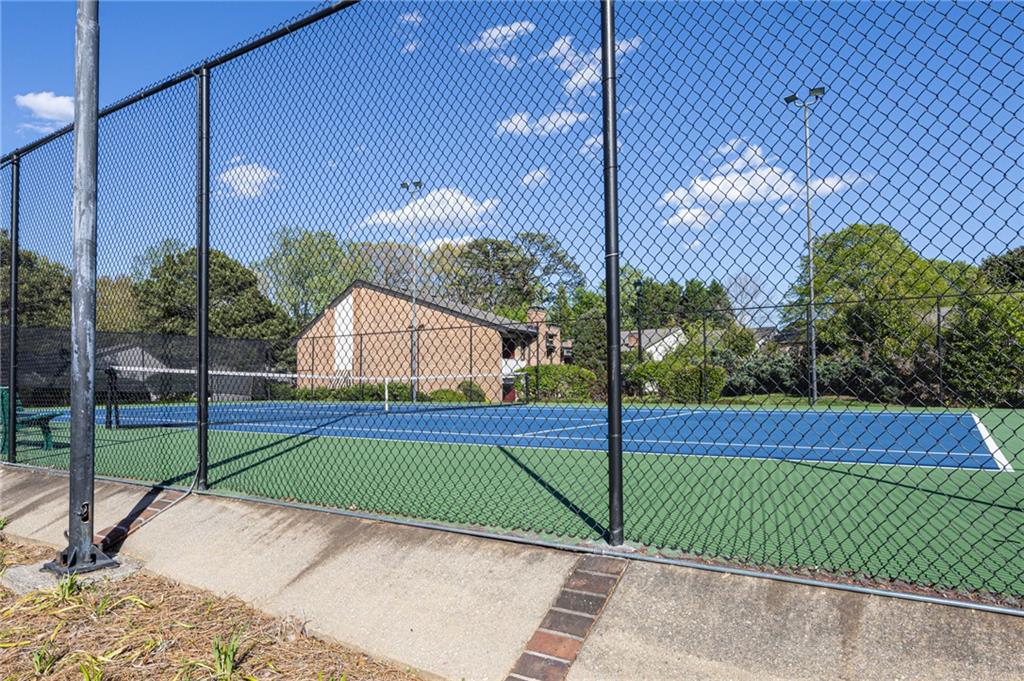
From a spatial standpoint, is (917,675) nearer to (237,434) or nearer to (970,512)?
(970,512)

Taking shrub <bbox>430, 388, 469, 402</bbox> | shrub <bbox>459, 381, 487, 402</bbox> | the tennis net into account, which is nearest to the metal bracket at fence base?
the tennis net

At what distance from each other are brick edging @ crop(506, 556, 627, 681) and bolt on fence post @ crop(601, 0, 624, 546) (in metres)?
0.23

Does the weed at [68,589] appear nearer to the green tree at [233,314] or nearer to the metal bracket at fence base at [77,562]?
the metal bracket at fence base at [77,562]

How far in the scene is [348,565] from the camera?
3.48m

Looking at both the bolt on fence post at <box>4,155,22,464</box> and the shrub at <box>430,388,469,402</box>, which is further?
the shrub at <box>430,388,469,402</box>

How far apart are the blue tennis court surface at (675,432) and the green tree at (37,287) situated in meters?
2.50

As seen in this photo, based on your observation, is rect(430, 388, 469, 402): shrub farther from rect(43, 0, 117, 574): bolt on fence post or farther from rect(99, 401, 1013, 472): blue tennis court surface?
rect(43, 0, 117, 574): bolt on fence post

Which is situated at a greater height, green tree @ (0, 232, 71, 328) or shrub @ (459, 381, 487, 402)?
green tree @ (0, 232, 71, 328)

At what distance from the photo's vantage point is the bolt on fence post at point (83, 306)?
3.95m

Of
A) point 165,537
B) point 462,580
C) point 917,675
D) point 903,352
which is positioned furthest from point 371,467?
point 903,352

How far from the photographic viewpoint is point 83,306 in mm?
3977

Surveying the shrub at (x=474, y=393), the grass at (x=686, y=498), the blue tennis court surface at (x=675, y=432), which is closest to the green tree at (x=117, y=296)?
the grass at (x=686, y=498)

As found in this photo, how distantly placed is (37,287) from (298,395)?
36.9 feet

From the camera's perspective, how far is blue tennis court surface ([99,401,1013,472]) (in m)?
8.19
